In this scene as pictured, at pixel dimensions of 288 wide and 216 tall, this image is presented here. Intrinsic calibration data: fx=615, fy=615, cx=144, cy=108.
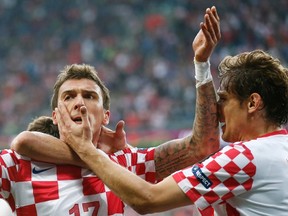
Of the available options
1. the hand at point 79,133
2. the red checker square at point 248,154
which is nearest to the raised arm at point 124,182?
the hand at point 79,133

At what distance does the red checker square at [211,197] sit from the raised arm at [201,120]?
2.17 ft

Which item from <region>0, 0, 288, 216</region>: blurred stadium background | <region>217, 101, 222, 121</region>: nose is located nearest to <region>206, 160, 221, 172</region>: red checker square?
<region>217, 101, 222, 121</region>: nose

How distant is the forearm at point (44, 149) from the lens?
297cm

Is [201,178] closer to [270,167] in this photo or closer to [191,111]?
[270,167]

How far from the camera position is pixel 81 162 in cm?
308

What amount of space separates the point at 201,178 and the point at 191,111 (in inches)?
403

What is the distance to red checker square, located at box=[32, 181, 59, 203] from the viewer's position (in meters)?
3.03

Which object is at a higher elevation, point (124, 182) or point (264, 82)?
point (264, 82)

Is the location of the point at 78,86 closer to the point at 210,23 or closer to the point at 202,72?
the point at 202,72

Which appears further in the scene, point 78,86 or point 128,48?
point 128,48

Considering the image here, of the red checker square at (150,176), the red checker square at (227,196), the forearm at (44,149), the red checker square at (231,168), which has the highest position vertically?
the forearm at (44,149)

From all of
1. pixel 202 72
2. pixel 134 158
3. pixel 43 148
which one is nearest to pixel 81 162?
pixel 43 148

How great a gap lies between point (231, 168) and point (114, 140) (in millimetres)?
932

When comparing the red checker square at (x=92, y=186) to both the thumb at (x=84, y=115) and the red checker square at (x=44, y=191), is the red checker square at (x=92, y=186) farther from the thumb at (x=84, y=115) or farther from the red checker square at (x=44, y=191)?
the thumb at (x=84, y=115)
